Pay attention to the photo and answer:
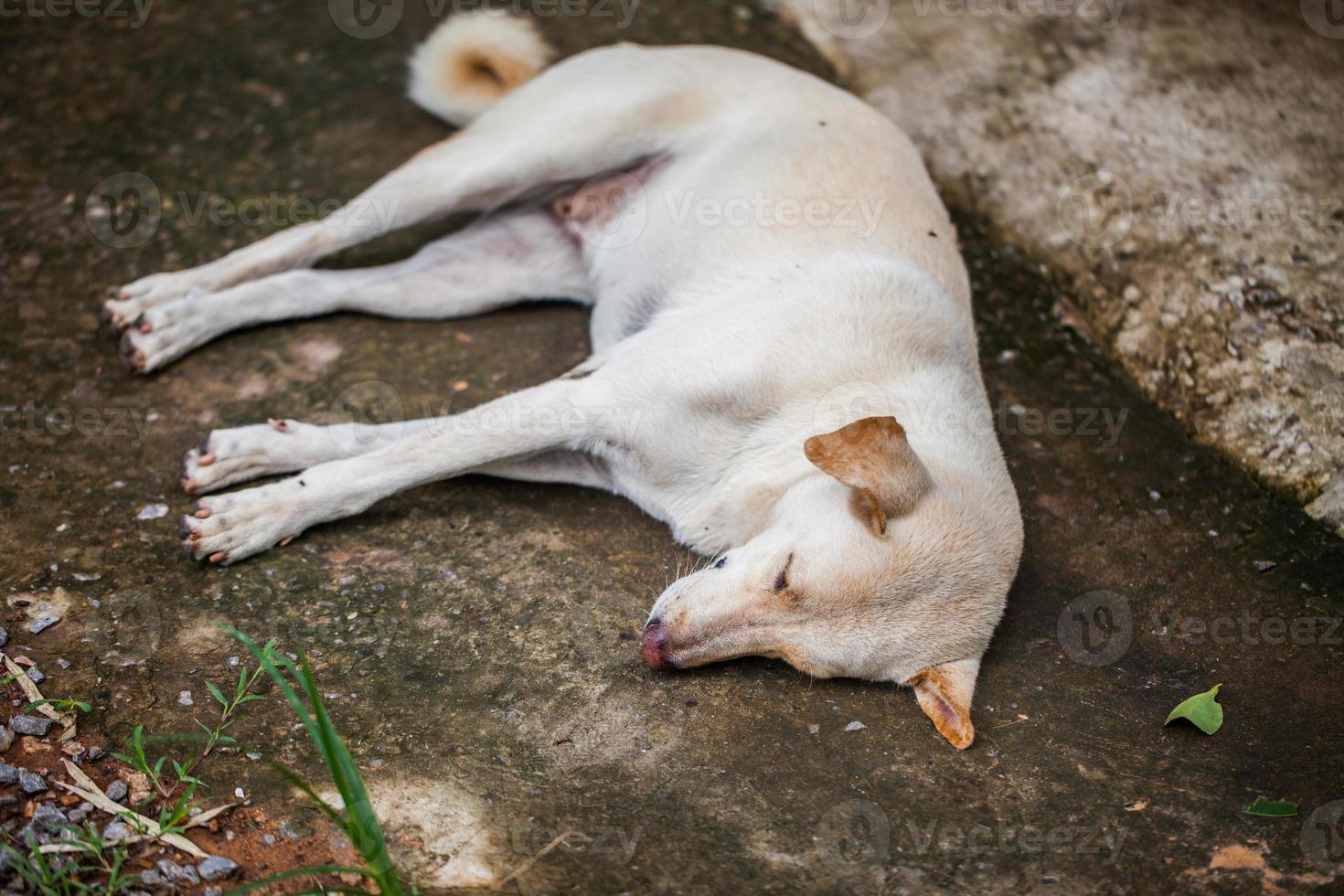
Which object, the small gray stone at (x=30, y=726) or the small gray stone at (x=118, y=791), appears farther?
the small gray stone at (x=30, y=726)

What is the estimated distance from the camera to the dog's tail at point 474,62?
461 centimetres

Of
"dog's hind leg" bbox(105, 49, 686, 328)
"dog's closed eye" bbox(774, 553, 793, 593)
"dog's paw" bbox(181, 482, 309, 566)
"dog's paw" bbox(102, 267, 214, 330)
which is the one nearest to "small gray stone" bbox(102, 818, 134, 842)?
"dog's paw" bbox(181, 482, 309, 566)

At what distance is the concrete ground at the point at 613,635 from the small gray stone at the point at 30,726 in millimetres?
126

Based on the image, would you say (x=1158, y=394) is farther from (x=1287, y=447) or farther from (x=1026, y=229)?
(x=1026, y=229)

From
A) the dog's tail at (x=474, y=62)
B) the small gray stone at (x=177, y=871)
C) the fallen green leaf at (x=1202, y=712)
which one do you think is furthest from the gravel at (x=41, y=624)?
the fallen green leaf at (x=1202, y=712)

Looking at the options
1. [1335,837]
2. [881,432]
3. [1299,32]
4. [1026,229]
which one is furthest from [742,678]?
[1299,32]

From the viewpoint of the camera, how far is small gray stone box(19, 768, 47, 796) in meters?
2.51

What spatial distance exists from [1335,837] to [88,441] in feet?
11.8

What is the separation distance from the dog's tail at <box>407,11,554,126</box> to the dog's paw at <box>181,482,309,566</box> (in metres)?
2.05

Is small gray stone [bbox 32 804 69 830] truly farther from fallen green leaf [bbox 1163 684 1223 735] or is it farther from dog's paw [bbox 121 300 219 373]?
fallen green leaf [bbox 1163 684 1223 735]

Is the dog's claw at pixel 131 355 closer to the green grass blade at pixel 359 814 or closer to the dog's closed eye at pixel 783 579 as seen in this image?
the green grass blade at pixel 359 814

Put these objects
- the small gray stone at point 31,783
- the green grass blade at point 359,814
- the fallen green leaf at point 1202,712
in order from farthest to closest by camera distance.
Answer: the fallen green leaf at point 1202,712 → the small gray stone at point 31,783 → the green grass blade at point 359,814

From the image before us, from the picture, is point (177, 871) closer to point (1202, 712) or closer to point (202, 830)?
point (202, 830)

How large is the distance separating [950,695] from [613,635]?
0.89m
